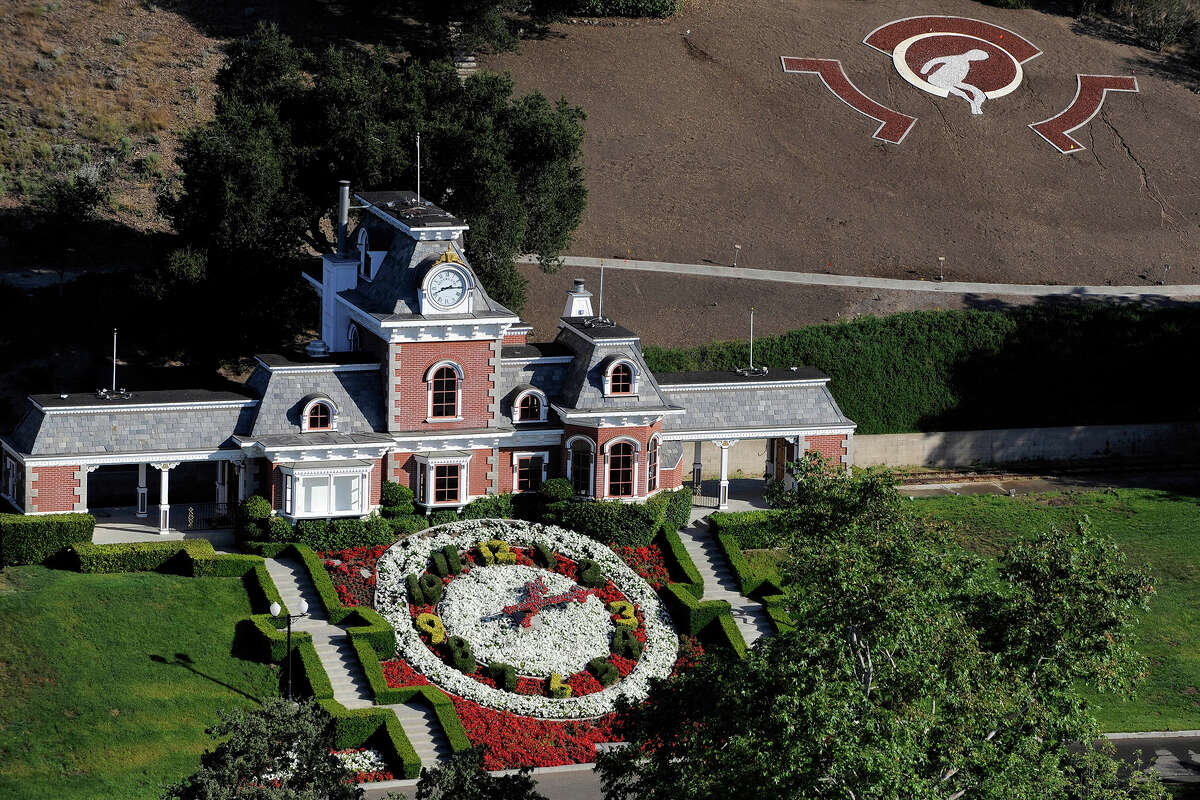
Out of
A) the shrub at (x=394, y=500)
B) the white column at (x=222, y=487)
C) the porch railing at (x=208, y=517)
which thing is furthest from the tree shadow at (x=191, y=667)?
the shrub at (x=394, y=500)

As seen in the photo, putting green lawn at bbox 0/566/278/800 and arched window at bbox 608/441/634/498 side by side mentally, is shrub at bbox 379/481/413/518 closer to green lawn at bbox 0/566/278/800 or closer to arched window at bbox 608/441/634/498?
green lawn at bbox 0/566/278/800

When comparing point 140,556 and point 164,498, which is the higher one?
point 164,498

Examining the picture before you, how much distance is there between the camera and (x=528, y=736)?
66438 mm

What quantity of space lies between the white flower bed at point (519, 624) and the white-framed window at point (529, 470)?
441 centimetres

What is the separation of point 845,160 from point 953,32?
1626 cm

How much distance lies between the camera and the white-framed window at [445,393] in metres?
74.8

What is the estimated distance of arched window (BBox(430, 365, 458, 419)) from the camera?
7481 cm

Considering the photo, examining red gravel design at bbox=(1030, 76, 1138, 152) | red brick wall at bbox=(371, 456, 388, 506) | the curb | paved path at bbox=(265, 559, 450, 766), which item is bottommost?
the curb

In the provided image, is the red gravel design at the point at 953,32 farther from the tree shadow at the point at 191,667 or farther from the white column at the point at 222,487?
the tree shadow at the point at 191,667

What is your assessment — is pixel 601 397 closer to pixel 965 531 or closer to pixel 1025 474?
pixel 965 531

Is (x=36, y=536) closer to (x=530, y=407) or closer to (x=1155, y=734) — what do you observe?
(x=530, y=407)

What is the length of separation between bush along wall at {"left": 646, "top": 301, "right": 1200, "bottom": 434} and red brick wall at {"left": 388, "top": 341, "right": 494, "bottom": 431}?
14.5 metres

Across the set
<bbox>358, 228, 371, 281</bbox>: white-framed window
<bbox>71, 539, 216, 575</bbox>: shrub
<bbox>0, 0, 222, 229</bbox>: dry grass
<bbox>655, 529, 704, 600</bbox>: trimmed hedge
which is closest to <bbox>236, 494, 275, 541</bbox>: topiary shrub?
<bbox>71, 539, 216, 575</bbox>: shrub

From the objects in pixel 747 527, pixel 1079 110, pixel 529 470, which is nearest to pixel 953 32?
pixel 1079 110
